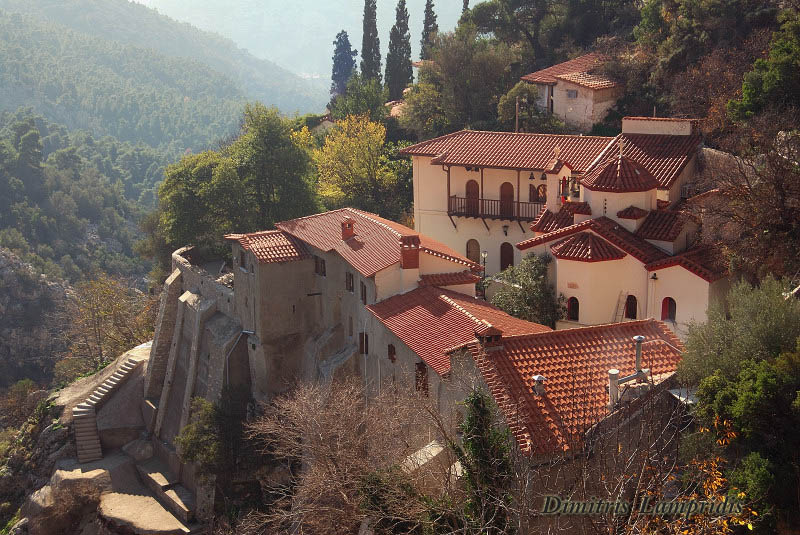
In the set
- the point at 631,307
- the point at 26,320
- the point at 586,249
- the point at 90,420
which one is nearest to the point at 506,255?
the point at 586,249

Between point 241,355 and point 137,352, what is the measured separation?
10193mm

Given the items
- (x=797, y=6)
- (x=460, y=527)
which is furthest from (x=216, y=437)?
A: (x=797, y=6)

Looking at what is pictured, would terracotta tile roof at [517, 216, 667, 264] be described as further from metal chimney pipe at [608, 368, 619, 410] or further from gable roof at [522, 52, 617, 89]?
gable roof at [522, 52, 617, 89]

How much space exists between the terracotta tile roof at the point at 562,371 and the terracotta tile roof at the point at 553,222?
34.0 feet

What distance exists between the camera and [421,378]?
86.2ft

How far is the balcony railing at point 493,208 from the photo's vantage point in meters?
40.4

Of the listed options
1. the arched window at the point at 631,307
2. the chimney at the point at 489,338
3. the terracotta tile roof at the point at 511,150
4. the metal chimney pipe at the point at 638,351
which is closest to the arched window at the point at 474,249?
the terracotta tile roof at the point at 511,150

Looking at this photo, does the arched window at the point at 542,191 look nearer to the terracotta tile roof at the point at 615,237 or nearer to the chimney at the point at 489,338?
the terracotta tile roof at the point at 615,237

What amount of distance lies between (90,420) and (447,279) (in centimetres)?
1772

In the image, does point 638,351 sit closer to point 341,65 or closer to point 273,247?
point 273,247

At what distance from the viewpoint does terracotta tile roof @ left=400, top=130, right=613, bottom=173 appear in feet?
128

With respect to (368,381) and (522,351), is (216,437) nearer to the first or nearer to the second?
(368,381)

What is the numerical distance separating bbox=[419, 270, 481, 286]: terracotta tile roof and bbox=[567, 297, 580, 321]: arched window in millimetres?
3124

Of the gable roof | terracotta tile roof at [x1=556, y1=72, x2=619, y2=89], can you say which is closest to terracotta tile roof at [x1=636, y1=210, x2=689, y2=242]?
terracotta tile roof at [x1=556, y1=72, x2=619, y2=89]
